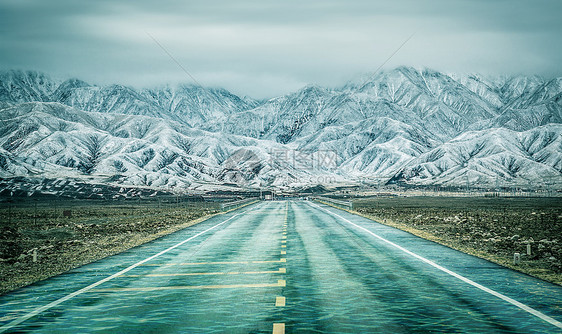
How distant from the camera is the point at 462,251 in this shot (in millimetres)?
21656

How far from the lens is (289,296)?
12.2m

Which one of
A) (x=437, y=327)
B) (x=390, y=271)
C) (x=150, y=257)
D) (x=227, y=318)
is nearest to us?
(x=437, y=327)

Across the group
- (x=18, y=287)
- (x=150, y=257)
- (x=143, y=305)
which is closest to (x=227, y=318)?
(x=143, y=305)

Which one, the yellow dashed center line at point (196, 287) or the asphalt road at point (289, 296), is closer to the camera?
the asphalt road at point (289, 296)

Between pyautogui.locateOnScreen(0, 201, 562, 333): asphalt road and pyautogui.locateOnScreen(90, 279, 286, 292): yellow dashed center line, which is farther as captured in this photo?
pyautogui.locateOnScreen(90, 279, 286, 292): yellow dashed center line

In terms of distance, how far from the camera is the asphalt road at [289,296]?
962 centimetres

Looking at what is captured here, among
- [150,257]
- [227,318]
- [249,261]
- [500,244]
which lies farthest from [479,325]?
[500,244]

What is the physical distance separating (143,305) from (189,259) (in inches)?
323

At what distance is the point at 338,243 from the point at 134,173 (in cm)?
18184

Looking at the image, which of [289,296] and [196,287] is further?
[196,287]

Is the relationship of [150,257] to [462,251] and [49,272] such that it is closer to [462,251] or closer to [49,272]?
[49,272]

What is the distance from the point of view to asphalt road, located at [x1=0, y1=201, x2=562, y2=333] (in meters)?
9.62

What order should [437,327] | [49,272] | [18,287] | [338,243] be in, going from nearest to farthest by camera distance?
[437,327] → [18,287] → [49,272] → [338,243]

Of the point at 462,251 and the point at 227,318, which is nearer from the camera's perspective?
the point at 227,318
